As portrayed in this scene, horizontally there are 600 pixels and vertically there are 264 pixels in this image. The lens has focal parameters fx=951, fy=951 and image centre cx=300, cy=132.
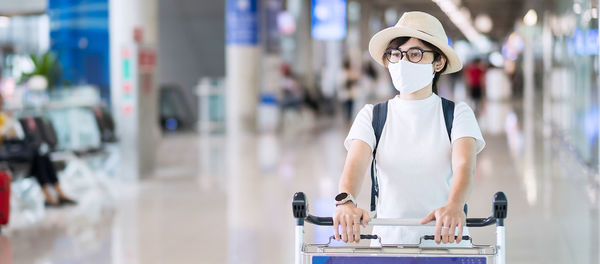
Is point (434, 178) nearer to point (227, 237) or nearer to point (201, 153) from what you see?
point (227, 237)

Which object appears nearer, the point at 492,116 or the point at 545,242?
the point at 545,242

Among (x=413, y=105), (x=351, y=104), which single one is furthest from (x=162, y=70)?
(x=413, y=105)

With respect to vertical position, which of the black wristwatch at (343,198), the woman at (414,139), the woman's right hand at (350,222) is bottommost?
the woman's right hand at (350,222)

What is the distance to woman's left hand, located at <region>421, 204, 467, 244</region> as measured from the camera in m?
2.35

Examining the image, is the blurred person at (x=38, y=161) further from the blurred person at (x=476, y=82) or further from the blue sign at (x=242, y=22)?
the blurred person at (x=476, y=82)

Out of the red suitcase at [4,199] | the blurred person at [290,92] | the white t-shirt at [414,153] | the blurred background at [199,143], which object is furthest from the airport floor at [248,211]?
the blurred person at [290,92]

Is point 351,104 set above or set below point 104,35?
below

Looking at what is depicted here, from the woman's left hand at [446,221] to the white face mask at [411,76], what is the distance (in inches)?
16.0

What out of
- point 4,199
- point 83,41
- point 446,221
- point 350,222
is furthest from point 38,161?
point 83,41

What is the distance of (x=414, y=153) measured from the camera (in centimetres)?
261

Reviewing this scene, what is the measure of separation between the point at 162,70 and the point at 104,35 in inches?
181

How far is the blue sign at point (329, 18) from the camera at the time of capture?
2119 centimetres

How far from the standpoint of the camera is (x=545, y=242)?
632 cm

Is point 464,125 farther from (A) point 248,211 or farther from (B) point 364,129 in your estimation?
(A) point 248,211
